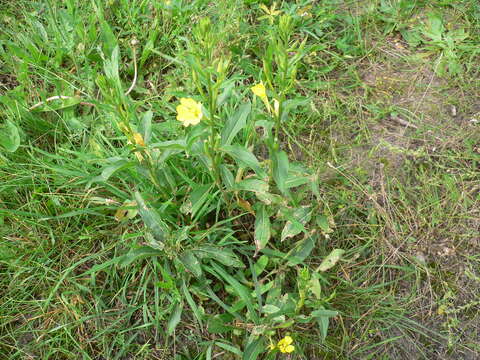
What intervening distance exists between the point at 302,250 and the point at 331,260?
0.13 meters

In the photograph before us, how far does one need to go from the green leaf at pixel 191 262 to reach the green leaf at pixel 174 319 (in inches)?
6.5

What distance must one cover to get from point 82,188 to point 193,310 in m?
0.84

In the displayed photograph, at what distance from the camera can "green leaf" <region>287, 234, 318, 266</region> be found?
2.06m

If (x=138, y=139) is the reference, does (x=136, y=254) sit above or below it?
below

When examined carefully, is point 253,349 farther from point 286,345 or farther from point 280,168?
point 280,168

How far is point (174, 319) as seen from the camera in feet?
6.34

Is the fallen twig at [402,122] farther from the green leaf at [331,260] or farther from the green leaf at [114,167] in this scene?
the green leaf at [114,167]

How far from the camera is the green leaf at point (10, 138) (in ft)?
7.55

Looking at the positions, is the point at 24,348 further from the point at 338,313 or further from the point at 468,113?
the point at 468,113

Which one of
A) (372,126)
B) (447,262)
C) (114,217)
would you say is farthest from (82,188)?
(447,262)

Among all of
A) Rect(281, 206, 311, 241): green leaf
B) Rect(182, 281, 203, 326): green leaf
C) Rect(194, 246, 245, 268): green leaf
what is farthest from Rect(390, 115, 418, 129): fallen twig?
Rect(182, 281, 203, 326): green leaf

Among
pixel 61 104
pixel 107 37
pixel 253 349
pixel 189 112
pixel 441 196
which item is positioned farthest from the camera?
pixel 107 37

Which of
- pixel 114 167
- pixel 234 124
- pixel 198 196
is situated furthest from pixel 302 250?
pixel 114 167

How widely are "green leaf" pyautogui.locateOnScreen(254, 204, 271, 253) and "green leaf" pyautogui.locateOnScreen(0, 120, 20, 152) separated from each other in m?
1.26
